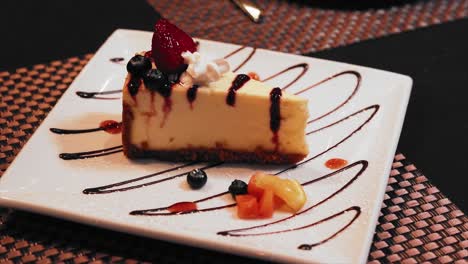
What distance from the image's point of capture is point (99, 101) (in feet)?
6.89

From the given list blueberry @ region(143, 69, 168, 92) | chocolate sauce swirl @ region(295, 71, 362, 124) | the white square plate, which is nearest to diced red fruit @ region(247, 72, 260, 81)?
the white square plate

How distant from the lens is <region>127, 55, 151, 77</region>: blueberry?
5.95 ft

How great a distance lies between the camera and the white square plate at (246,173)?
1.54 meters

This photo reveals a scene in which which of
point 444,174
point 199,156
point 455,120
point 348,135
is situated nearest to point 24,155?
point 199,156

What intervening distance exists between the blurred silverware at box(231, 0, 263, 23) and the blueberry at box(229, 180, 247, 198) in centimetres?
112

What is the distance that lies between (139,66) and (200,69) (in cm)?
17

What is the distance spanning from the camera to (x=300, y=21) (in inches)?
106

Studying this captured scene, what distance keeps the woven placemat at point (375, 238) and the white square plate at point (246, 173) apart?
0.06m

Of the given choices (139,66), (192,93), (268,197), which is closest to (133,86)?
(139,66)

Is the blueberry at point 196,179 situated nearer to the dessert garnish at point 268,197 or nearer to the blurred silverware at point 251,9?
the dessert garnish at point 268,197

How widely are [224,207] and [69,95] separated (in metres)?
0.72

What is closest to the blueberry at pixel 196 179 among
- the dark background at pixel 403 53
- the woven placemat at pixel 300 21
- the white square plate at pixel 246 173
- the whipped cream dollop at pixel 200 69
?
the white square plate at pixel 246 173

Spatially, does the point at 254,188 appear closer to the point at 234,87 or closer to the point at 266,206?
the point at 266,206

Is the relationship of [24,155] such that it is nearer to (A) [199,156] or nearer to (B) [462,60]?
(A) [199,156]
